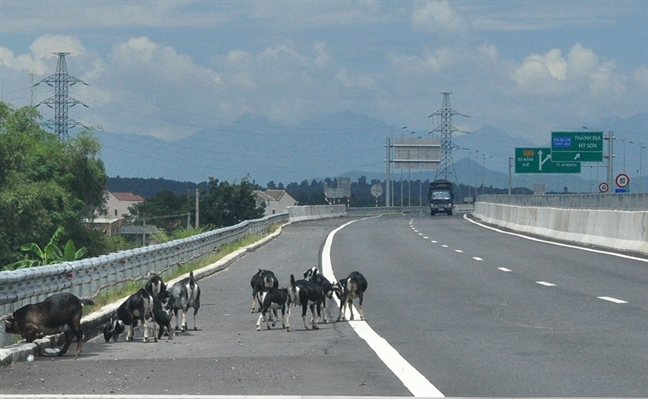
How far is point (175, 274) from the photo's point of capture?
2428 cm

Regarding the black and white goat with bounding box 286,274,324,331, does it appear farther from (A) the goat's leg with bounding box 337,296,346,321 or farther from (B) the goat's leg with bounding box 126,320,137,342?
(B) the goat's leg with bounding box 126,320,137,342

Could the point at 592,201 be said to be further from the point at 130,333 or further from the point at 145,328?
the point at 145,328

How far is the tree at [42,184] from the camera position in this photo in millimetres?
Answer: 59812

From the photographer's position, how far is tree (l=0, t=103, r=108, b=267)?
5981cm

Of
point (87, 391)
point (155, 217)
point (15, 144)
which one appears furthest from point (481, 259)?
point (155, 217)

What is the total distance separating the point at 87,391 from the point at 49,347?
3.08 meters

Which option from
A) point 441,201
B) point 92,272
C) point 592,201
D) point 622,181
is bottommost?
point 92,272

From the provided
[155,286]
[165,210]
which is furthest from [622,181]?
[165,210]

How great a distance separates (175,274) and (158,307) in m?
10.3

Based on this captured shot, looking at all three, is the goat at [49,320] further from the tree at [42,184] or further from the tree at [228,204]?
the tree at [228,204]

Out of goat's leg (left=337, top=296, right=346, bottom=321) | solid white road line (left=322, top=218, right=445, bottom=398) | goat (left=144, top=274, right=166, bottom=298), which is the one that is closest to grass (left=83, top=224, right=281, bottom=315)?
goat (left=144, top=274, right=166, bottom=298)

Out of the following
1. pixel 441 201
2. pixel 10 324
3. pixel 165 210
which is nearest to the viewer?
pixel 10 324

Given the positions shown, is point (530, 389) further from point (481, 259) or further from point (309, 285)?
point (481, 259)

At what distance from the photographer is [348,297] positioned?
15938mm
